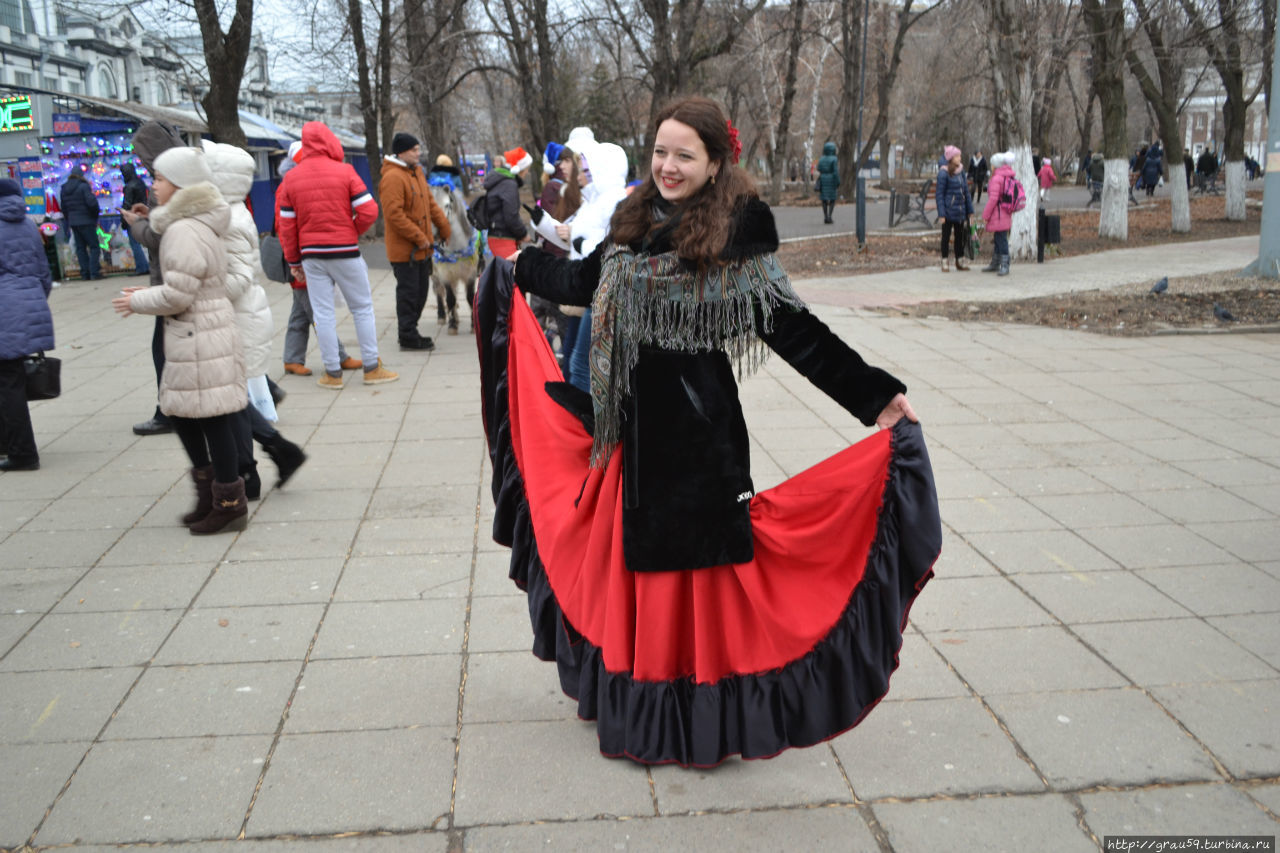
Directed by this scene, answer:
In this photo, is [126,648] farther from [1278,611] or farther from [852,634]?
[1278,611]

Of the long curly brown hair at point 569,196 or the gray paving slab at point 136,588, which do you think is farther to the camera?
the long curly brown hair at point 569,196

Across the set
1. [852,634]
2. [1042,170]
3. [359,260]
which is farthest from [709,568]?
[1042,170]

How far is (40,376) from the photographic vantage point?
607 cm

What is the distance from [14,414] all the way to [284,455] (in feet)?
6.03

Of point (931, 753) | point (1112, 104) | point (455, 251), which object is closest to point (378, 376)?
point (455, 251)

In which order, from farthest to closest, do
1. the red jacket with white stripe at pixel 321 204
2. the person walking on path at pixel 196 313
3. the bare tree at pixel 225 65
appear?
the bare tree at pixel 225 65, the red jacket with white stripe at pixel 321 204, the person walking on path at pixel 196 313

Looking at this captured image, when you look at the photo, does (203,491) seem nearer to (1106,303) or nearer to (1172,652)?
(1172,652)

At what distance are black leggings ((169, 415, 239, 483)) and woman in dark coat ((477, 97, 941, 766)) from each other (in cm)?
258

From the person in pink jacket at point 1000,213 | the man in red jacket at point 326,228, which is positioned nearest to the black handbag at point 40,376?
the man in red jacket at point 326,228

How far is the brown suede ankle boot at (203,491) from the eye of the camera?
16.6ft

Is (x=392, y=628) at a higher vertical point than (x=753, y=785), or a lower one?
higher

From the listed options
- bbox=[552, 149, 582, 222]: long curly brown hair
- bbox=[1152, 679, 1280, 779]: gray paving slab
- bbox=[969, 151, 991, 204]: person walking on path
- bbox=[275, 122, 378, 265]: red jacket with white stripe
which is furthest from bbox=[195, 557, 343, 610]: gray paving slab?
bbox=[969, 151, 991, 204]: person walking on path

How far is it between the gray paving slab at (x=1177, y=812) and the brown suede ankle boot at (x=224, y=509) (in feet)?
12.6

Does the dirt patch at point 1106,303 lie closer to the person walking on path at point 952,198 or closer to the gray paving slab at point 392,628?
the person walking on path at point 952,198
